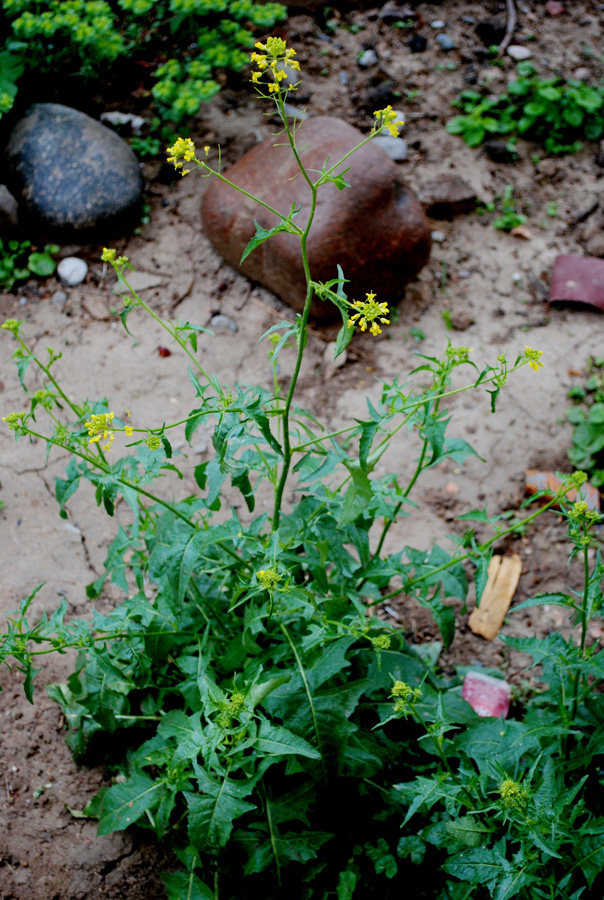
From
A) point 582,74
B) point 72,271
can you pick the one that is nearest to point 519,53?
point 582,74

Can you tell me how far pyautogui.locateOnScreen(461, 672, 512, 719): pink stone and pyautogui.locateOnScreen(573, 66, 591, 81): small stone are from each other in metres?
4.51

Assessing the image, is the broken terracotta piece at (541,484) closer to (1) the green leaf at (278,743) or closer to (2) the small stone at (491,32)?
(1) the green leaf at (278,743)

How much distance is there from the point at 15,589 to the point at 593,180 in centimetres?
462

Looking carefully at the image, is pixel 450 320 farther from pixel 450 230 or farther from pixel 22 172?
pixel 22 172

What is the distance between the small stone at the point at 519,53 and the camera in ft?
17.1

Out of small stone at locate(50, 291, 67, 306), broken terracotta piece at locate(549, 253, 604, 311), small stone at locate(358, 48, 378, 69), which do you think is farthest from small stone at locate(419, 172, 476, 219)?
small stone at locate(50, 291, 67, 306)

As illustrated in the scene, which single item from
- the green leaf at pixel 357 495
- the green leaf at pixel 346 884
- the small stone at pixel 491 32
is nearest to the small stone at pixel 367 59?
the small stone at pixel 491 32

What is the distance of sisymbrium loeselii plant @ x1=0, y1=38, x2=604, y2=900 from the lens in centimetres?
181

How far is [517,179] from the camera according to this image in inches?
191

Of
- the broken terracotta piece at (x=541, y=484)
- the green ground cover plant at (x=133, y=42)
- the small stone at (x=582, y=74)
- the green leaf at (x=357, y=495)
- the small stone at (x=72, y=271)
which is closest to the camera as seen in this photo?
the green leaf at (x=357, y=495)

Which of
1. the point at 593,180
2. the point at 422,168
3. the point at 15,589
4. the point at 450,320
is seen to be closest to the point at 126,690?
the point at 15,589

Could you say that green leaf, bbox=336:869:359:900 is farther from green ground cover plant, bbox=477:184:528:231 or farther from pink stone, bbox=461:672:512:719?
green ground cover plant, bbox=477:184:528:231

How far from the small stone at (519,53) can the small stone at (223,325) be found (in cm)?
322

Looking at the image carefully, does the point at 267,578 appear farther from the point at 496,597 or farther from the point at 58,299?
the point at 58,299
